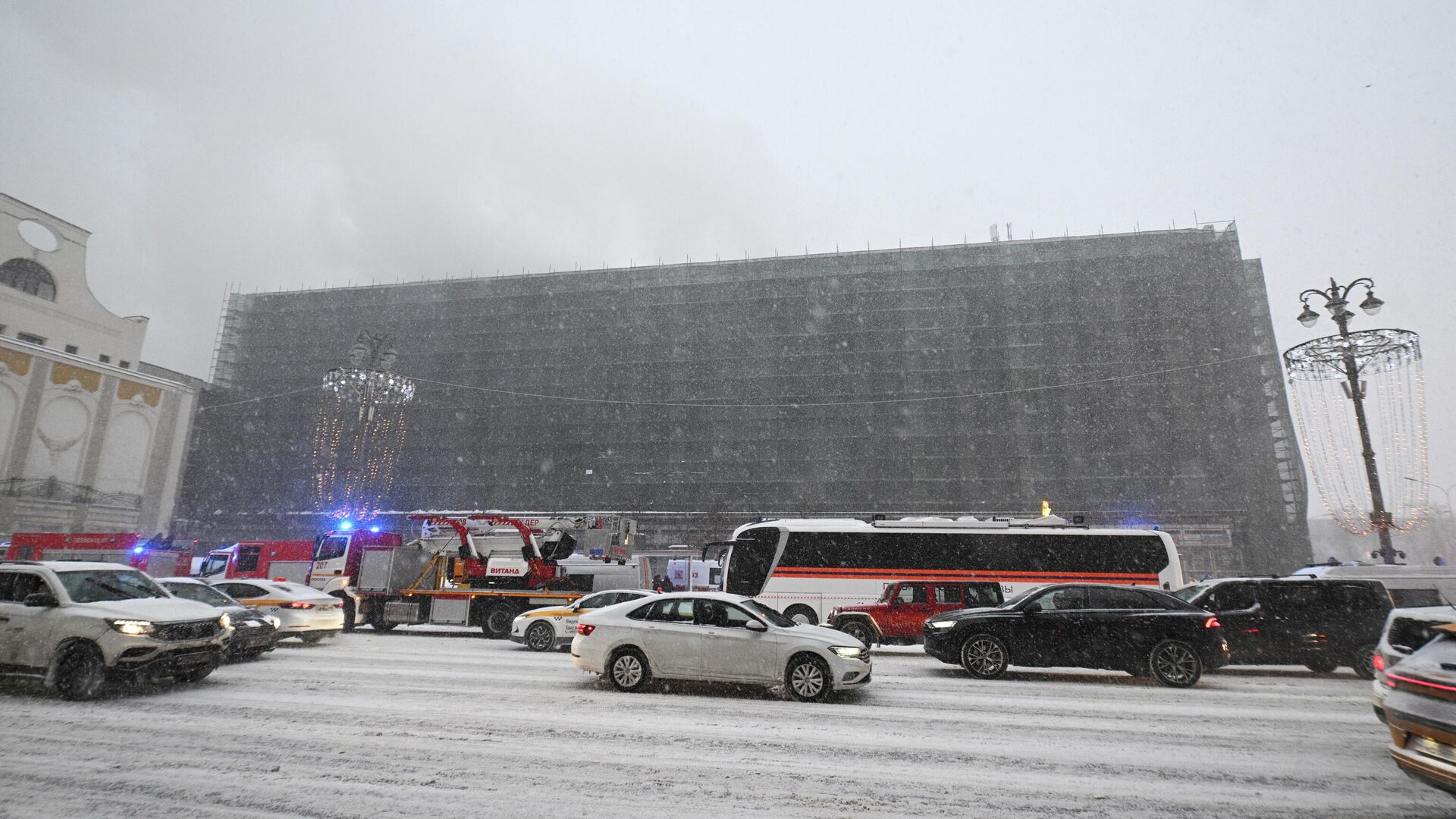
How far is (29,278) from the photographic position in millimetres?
39188

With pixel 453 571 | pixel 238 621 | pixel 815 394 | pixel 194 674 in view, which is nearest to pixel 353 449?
pixel 815 394

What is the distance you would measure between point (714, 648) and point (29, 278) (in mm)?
51741

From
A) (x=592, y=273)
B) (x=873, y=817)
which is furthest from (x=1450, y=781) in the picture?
(x=592, y=273)

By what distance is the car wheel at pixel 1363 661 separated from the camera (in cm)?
1189

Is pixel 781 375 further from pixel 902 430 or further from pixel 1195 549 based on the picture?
pixel 1195 549

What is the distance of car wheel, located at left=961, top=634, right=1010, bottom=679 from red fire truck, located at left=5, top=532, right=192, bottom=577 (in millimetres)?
28364

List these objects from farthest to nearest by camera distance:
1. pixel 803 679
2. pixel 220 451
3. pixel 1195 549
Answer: pixel 220 451, pixel 1195 549, pixel 803 679

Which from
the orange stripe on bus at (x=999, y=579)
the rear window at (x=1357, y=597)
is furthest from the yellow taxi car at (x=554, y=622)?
the rear window at (x=1357, y=597)

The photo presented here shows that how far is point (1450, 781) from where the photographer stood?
170 inches

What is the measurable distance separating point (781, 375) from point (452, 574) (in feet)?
110

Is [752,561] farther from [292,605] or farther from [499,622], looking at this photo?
[292,605]

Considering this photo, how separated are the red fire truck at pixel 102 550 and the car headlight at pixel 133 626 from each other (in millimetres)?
21564

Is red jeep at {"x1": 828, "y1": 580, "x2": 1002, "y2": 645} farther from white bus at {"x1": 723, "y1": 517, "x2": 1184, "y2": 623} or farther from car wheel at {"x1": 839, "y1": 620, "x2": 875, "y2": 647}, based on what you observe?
white bus at {"x1": 723, "y1": 517, "x2": 1184, "y2": 623}

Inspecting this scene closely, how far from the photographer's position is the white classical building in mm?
34375
